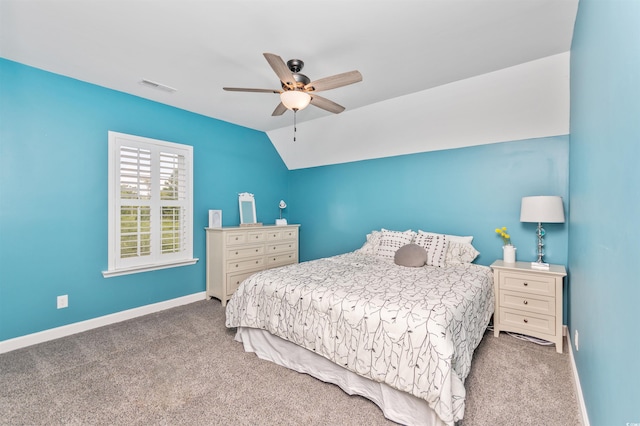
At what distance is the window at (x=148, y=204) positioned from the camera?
3.17 meters

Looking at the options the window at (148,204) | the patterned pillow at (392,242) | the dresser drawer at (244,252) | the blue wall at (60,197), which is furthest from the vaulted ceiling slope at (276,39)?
the dresser drawer at (244,252)

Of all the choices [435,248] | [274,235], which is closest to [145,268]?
[274,235]

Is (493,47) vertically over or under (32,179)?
Result: over

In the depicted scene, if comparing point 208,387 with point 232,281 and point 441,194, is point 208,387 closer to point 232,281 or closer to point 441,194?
point 232,281

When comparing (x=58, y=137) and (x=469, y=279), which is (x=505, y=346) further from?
(x=58, y=137)

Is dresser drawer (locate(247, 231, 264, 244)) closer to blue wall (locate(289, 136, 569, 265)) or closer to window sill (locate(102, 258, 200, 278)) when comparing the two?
window sill (locate(102, 258, 200, 278))

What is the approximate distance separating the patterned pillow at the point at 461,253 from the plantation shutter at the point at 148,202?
3364 mm

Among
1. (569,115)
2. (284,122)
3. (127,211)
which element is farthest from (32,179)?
(569,115)

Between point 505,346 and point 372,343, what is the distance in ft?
5.38

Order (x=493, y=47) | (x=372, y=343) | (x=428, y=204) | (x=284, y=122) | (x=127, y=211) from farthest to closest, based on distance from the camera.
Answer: (x=284, y=122) < (x=428, y=204) < (x=127, y=211) < (x=493, y=47) < (x=372, y=343)

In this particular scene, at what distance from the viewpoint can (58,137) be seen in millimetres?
2811

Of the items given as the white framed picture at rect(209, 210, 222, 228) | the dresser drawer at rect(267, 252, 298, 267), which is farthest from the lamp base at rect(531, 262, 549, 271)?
the white framed picture at rect(209, 210, 222, 228)

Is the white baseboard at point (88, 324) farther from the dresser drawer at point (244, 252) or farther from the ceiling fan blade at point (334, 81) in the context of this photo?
the ceiling fan blade at point (334, 81)

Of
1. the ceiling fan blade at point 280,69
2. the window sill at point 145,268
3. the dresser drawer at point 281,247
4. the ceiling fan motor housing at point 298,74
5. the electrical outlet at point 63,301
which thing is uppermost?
the ceiling fan motor housing at point 298,74
